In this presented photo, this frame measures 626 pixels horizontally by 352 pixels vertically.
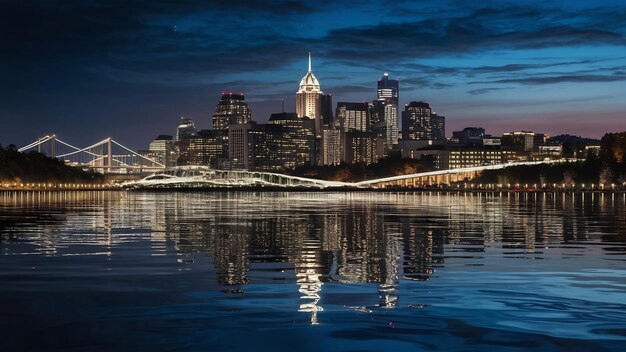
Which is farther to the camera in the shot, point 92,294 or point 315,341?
point 92,294

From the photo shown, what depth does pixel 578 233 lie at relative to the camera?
3177 centimetres

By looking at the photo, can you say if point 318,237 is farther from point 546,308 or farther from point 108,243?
point 546,308

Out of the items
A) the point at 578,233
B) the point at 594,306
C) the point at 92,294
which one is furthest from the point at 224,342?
the point at 578,233

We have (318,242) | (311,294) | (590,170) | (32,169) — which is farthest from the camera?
(32,169)

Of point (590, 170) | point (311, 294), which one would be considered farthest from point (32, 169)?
point (311, 294)

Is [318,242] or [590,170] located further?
[590,170]

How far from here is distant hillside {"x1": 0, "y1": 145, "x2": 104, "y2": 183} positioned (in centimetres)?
15475

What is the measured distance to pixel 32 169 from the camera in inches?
6688

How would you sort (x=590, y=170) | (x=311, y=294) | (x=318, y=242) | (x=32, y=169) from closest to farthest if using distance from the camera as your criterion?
(x=311, y=294), (x=318, y=242), (x=590, y=170), (x=32, y=169)

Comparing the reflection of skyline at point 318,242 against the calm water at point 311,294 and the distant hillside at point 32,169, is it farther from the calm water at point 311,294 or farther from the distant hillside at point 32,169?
the distant hillside at point 32,169

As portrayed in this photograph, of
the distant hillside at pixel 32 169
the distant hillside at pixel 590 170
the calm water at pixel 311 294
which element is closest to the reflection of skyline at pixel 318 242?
the calm water at pixel 311 294

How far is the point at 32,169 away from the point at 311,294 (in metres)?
165

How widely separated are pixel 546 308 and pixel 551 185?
16282 cm

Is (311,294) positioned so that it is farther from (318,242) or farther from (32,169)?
(32,169)
